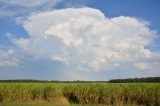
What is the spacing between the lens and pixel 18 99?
34.8 meters

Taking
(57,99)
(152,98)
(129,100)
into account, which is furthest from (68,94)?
(152,98)

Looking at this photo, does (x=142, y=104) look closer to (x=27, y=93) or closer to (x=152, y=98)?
(x=152, y=98)

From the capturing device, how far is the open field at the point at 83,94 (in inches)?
1308

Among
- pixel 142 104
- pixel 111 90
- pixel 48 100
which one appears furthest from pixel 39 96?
pixel 142 104

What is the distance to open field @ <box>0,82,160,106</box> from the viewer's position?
3322 centimetres

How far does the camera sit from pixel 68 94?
36.3m

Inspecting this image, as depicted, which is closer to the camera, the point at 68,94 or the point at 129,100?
the point at 129,100

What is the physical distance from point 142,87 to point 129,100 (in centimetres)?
180

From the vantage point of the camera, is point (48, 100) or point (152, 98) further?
point (48, 100)

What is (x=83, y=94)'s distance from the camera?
35000mm

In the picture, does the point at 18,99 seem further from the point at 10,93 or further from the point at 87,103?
the point at 87,103

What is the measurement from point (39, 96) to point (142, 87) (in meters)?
10.4

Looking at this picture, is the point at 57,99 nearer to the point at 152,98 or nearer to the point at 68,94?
the point at 68,94

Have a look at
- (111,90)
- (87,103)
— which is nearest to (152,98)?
(111,90)
